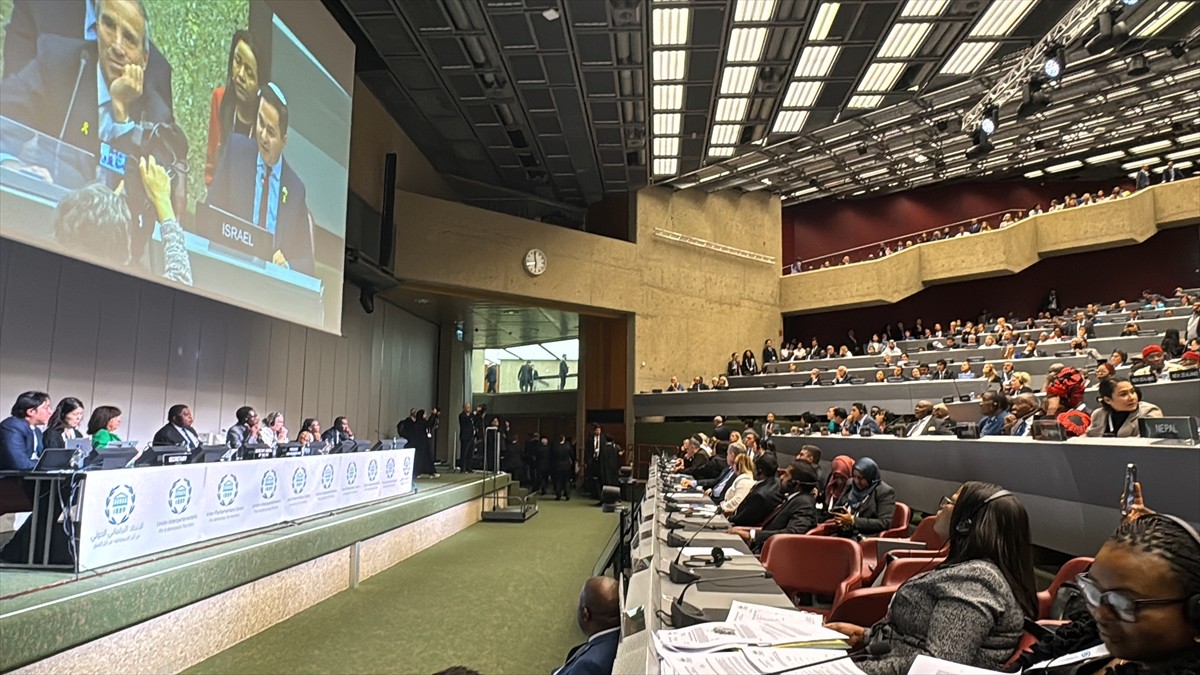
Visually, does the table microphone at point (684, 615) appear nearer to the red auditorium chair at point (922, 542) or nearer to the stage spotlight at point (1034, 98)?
the red auditorium chair at point (922, 542)

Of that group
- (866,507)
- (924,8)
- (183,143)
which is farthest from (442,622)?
(924,8)

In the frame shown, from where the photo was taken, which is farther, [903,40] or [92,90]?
[903,40]

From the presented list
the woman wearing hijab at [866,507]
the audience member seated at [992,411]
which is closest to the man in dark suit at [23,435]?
the woman wearing hijab at [866,507]

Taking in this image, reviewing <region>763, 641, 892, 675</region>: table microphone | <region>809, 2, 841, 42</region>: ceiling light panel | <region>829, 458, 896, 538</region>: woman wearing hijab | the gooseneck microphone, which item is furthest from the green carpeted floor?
<region>809, 2, 841, 42</region>: ceiling light panel

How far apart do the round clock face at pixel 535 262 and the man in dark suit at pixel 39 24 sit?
9.14 m

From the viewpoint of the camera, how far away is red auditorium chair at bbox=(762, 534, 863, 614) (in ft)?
9.87

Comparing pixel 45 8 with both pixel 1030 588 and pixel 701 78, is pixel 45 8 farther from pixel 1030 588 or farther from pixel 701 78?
pixel 701 78

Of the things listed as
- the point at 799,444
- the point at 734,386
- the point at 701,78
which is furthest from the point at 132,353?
the point at 734,386

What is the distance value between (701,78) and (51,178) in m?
8.51

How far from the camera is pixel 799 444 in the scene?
325 inches

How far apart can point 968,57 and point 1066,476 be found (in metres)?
9.04

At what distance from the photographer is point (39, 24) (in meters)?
3.73

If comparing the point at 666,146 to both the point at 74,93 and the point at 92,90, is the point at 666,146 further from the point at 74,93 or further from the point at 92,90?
the point at 74,93

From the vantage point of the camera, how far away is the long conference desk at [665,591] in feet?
4.30
